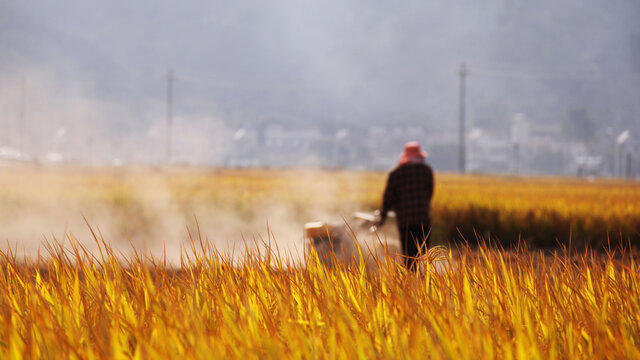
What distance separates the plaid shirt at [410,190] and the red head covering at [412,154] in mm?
56

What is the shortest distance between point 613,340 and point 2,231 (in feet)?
34.0

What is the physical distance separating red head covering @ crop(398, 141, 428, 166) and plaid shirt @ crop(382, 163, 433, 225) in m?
0.06

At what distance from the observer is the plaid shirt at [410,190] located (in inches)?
264

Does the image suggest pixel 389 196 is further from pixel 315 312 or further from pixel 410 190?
pixel 315 312

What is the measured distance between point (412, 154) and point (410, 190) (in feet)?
1.40

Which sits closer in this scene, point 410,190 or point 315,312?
point 315,312

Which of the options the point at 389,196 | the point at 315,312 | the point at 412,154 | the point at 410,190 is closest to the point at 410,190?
the point at 410,190

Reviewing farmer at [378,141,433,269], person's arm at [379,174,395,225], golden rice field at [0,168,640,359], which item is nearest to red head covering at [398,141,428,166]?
farmer at [378,141,433,269]

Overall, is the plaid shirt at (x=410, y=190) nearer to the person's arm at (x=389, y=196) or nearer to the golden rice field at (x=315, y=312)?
the person's arm at (x=389, y=196)

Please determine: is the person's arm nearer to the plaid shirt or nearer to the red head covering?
the plaid shirt

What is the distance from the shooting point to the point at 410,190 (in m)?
6.71

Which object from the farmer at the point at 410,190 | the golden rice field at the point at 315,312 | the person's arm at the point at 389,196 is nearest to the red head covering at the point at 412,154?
the farmer at the point at 410,190

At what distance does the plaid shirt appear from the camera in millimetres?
6711

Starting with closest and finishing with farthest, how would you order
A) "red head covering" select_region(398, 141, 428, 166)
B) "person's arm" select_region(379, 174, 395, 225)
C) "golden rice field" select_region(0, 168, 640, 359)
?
"golden rice field" select_region(0, 168, 640, 359) → "person's arm" select_region(379, 174, 395, 225) → "red head covering" select_region(398, 141, 428, 166)
